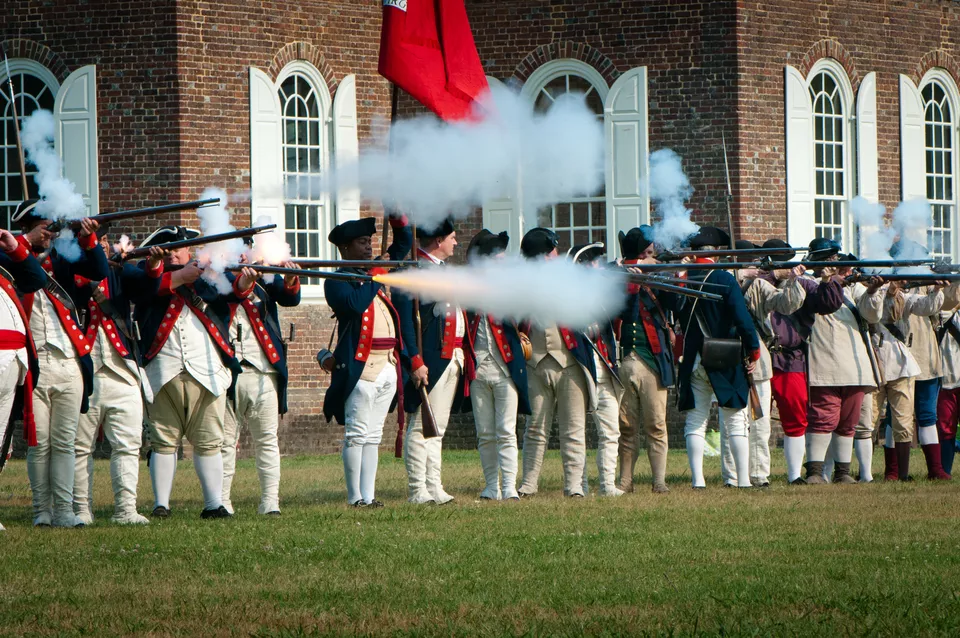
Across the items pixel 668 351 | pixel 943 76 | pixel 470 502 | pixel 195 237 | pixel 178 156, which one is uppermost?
pixel 943 76

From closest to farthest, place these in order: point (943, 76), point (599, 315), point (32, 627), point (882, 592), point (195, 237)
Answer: point (32, 627) < point (882, 592) < point (195, 237) < point (599, 315) < point (943, 76)

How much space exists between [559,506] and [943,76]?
1196 centimetres

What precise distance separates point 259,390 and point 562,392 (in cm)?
252

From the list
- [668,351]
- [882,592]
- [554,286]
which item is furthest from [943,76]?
[882,592]

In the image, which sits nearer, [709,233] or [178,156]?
[709,233]

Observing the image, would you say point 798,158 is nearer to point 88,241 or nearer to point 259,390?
point 259,390

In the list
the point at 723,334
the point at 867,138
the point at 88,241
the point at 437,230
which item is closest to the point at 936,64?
the point at 867,138

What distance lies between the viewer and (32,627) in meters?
6.23

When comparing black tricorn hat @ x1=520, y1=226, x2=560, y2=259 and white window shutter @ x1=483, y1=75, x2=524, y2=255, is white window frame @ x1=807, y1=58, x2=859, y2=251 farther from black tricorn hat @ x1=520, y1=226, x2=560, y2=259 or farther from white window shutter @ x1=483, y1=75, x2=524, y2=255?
black tricorn hat @ x1=520, y1=226, x2=560, y2=259

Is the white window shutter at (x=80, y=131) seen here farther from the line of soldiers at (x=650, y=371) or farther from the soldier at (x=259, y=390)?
the soldier at (x=259, y=390)

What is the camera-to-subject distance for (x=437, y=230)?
36.2 ft

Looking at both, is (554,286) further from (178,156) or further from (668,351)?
(178,156)

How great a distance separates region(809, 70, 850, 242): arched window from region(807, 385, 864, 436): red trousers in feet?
20.6

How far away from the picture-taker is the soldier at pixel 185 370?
9.90 m
